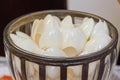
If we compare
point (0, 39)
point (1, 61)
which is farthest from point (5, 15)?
point (1, 61)

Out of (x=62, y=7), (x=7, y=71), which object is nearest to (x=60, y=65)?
(x=7, y=71)

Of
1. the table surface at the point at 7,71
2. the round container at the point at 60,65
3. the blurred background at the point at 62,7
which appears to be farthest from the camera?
the blurred background at the point at 62,7

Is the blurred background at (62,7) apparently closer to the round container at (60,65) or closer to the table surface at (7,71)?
the table surface at (7,71)

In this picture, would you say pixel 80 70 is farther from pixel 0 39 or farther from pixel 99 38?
pixel 0 39

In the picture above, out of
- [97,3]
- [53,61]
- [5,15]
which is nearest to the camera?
[53,61]

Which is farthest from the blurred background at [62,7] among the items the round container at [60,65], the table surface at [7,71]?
the round container at [60,65]

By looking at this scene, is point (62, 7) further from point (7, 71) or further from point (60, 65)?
point (60, 65)

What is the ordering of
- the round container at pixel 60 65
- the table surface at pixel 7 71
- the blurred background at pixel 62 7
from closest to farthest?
the round container at pixel 60 65, the table surface at pixel 7 71, the blurred background at pixel 62 7

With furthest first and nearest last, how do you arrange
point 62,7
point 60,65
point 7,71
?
point 62,7
point 7,71
point 60,65
